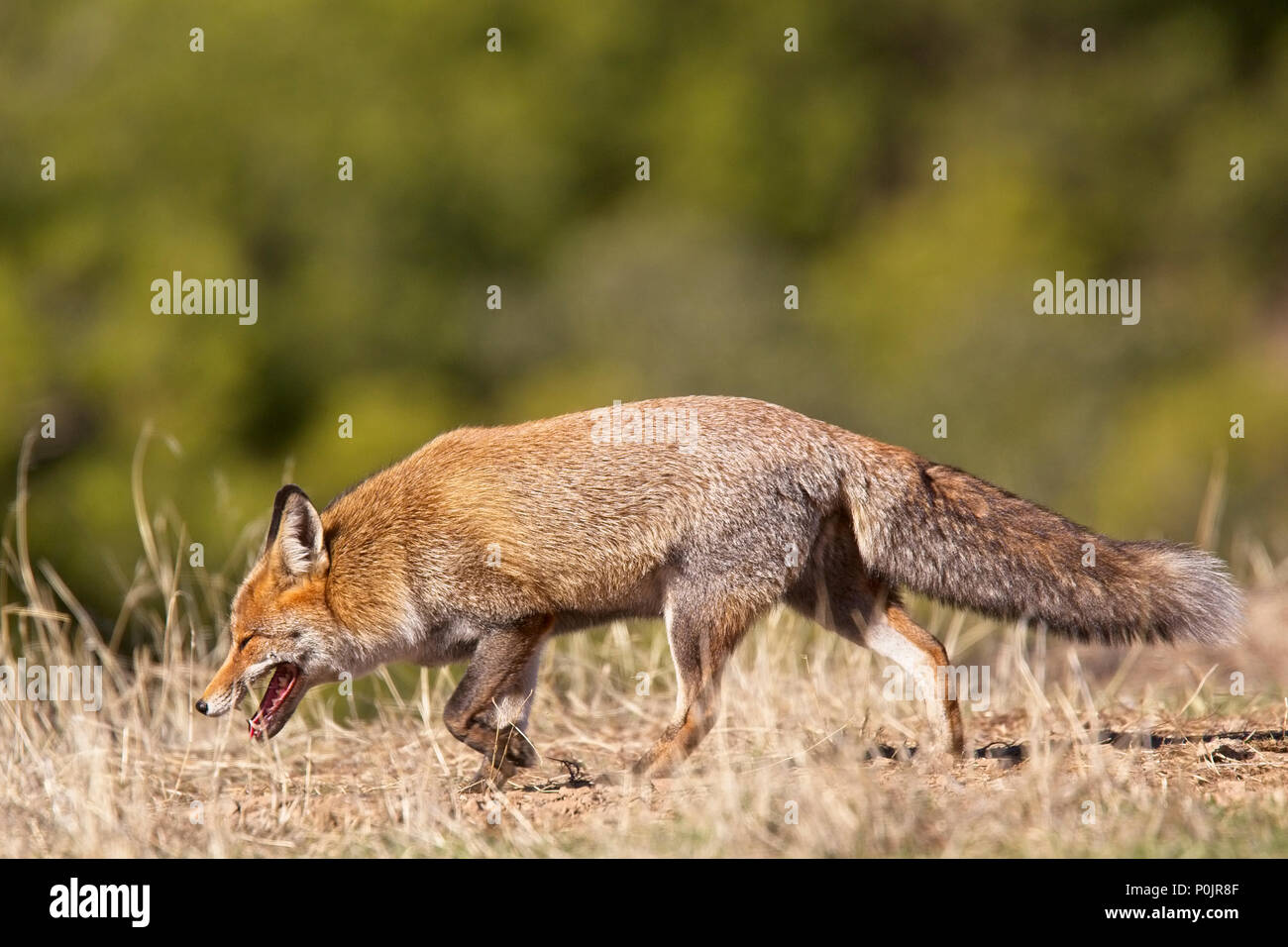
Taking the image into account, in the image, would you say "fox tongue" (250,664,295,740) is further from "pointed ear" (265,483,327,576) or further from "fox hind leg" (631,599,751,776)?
"fox hind leg" (631,599,751,776)

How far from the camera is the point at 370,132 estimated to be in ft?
168

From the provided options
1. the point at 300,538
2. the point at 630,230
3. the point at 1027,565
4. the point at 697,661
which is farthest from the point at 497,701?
the point at 630,230

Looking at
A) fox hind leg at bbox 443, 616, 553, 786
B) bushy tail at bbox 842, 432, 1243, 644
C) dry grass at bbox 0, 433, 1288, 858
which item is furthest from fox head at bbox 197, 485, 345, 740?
bushy tail at bbox 842, 432, 1243, 644

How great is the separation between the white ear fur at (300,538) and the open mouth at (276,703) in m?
0.49

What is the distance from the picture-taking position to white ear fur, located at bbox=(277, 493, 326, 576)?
303 inches

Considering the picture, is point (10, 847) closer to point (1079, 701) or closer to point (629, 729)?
point (629, 729)

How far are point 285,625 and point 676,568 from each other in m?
1.92

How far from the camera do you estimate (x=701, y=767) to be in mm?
7477

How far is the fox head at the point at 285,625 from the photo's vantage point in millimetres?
7730

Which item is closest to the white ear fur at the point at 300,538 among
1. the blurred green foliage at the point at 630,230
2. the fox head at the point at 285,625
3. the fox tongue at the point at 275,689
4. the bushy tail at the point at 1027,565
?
the fox head at the point at 285,625

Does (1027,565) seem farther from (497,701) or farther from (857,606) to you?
(497,701)

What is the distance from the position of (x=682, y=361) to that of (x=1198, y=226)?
21.6m

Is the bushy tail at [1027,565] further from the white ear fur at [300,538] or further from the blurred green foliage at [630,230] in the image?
the blurred green foliage at [630,230]

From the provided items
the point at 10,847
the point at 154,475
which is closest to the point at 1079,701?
the point at 10,847
